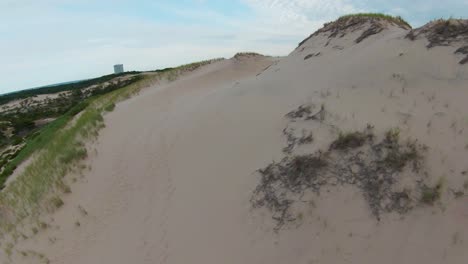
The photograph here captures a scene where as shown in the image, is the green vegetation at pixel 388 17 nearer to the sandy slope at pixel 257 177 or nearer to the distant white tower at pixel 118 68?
the sandy slope at pixel 257 177

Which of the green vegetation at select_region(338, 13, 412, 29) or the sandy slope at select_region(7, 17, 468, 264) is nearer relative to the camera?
the sandy slope at select_region(7, 17, 468, 264)

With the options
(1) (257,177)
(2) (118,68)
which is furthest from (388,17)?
(2) (118,68)

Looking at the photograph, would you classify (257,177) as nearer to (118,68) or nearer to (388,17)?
(388,17)

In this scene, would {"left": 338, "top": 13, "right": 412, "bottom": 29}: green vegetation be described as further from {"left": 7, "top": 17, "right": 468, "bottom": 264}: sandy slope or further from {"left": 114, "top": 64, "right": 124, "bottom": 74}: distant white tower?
{"left": 114, "top": 64, "right": 124, "bottom": 74}: distant white tower

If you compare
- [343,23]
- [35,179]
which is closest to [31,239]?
[35,179]

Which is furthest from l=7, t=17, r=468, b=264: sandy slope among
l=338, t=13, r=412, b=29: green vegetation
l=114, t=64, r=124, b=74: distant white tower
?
l=114, t=64, r=124, b=74: distant white tower

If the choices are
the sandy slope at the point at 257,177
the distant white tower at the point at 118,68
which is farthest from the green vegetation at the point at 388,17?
the distant white tower at the point at 118,68

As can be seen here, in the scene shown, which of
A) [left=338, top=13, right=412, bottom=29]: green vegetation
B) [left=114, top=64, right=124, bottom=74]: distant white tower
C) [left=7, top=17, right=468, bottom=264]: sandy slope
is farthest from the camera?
[left=114, top=64, right=124, bottom=74]: distant white tower

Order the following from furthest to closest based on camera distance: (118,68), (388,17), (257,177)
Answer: (118,68), (388,17), (257,177)

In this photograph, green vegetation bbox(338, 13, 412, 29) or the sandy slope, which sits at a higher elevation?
green vegetation bbox(338, 13, 412, 29)
